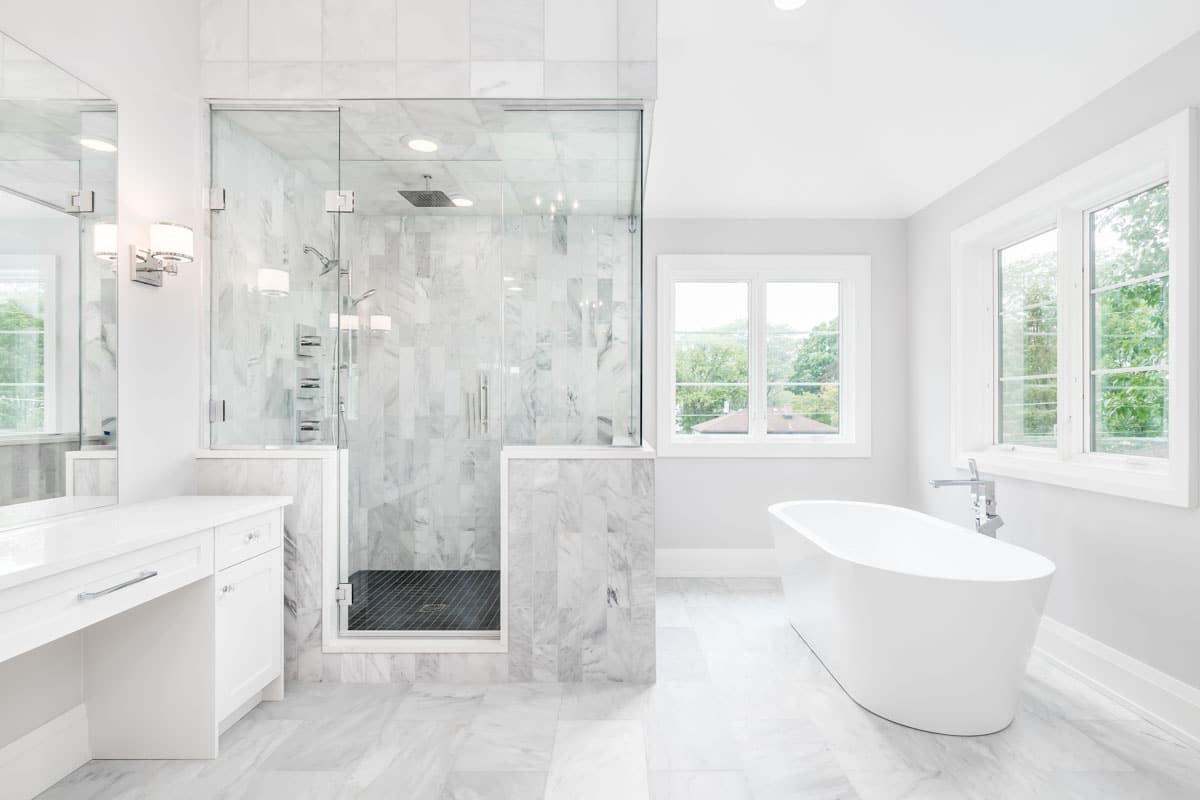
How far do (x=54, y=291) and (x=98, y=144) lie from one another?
0.56 meters

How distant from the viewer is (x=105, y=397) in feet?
6.88

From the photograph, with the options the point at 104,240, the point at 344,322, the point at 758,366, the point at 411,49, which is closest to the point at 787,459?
the point at 758,366

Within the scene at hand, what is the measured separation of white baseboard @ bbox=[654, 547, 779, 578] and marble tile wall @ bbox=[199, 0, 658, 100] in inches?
116

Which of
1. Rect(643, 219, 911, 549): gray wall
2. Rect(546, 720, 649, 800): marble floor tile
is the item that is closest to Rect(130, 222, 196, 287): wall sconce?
Rect(546, 720, 649, 800): marble floor tile

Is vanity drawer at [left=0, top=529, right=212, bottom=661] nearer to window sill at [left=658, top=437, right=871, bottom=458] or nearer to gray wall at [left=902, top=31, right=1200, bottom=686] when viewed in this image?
window sill at [left=658, top=437, right=871, bottom=458]

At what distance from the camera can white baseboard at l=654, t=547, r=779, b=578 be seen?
422cm

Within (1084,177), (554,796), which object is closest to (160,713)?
(554,796)

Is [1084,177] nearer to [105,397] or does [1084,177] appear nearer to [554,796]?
[554,796]

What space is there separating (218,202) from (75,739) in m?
2.08

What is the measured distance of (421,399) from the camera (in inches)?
120

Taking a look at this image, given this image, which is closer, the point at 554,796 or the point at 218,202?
the point at 554,796

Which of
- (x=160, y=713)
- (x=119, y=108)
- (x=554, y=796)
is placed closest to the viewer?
(x=554, y=796)

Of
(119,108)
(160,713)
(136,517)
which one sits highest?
(119,108)

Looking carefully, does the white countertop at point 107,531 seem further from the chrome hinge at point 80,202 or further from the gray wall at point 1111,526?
the gray wall at point 1111,526
